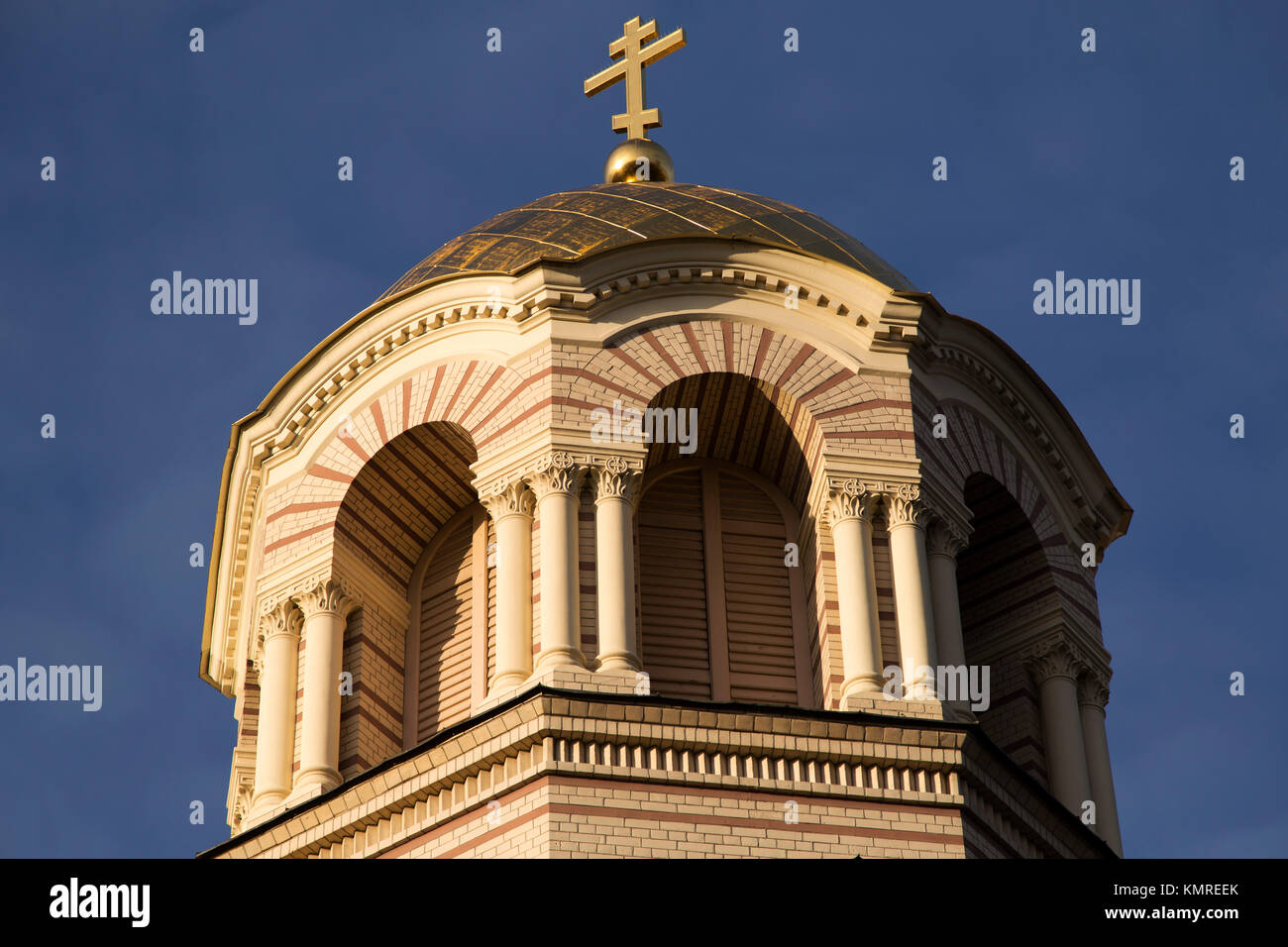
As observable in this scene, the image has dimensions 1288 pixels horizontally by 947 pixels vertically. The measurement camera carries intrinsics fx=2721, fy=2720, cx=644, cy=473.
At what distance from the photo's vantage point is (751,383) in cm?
2602

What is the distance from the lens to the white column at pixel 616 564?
23719mm

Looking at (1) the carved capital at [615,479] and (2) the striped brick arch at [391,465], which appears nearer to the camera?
(1) the carved capital at [615,479]

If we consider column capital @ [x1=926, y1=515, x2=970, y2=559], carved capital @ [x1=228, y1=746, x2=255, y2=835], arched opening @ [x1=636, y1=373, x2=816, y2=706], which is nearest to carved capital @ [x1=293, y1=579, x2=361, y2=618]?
carved capital @ [x1=228, y1=746, x2=255, y2=835]

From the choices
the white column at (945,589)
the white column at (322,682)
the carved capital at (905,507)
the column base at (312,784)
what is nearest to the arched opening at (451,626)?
the white column at (322,682)

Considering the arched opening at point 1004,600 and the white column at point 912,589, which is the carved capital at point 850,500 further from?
the arched opening at point 1004,600

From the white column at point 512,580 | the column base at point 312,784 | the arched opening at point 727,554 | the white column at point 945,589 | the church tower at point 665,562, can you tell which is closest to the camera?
the church tower at point 665,562

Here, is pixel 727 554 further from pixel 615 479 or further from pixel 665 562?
pixel 615 479

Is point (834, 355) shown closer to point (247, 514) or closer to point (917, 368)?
point (917, 368)

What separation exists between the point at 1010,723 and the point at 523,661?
5.64m

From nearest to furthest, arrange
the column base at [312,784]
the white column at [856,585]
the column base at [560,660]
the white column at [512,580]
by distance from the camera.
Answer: the column base at [560,660]
the white column at [512,580]
the white column at [856,585]
the column base at [312,784]

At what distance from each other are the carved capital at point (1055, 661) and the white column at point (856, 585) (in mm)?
2818

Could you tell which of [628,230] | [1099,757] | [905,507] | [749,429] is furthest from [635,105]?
[1099,757]
